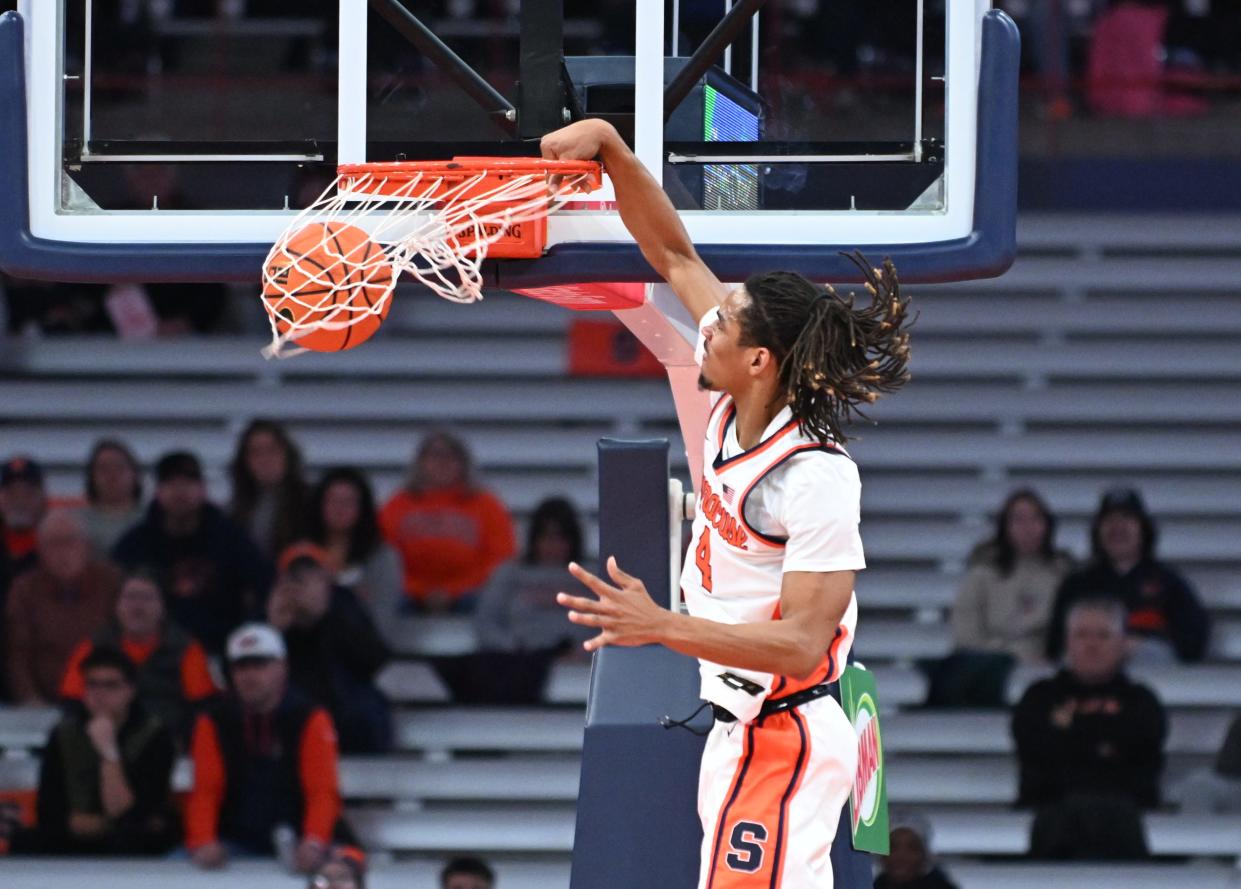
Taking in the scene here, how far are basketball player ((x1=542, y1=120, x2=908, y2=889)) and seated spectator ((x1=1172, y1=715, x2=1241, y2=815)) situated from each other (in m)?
4.11

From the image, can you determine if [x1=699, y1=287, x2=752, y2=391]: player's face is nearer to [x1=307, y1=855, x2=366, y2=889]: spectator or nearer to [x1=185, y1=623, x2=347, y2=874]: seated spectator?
[x1=307, y1=855, x2=366, y2=889]: spectator

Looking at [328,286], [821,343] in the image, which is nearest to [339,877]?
[328,286]

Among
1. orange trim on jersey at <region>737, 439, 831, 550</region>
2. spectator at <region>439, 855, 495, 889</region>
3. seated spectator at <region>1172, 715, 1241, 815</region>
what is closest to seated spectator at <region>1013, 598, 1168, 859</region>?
seated spectator at <region>1172, 715, 1241, 815</region>

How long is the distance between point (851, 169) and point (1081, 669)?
3.43 meters

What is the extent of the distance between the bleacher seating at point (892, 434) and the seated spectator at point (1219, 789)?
8.0 inches

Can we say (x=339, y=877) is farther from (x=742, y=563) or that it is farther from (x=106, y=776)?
(x=742, y=563)

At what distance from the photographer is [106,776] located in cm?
725

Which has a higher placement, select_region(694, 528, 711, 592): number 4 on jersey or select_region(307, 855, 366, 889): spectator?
select_region(694, 528, 711, 592): number 4 on jersey

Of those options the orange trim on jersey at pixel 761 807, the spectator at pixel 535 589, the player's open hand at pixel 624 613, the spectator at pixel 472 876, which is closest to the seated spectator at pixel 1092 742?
the spectator at pixel 535 589

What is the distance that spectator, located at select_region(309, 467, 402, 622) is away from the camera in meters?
8.02

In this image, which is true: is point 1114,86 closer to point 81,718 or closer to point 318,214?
point 81,718

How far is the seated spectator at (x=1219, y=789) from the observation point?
751 cm

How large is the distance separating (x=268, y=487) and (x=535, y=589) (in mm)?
1173

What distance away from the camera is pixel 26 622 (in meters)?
7.91
